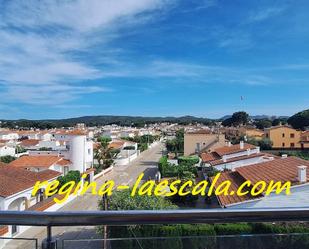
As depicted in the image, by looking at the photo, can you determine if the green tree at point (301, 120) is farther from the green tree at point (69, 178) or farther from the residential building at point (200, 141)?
the green tree at point (69, 178)

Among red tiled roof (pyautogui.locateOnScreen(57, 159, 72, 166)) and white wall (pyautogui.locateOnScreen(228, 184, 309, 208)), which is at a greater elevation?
white wall (pyautogui.locateOnScreen(228, 184, 309, 208))

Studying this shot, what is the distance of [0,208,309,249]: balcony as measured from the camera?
6.77 ft

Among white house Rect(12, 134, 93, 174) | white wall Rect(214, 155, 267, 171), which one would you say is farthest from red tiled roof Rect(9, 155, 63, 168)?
white wall Rect(214, 155, 267, 171)

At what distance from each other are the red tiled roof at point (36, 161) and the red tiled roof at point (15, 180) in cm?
814

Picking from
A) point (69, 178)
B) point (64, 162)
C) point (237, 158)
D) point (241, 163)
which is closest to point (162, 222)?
point (241, 163)

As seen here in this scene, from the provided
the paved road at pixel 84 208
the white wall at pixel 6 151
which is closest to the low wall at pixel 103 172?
the paved road at pixel 84 208

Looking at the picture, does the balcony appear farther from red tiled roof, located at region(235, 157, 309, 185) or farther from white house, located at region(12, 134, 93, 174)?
white house, located at region(12, 134, 93, 174)

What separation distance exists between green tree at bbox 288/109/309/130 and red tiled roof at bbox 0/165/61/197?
66.9m

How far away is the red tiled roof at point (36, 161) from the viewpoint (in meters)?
31.9

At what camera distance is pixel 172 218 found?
2.10 meters

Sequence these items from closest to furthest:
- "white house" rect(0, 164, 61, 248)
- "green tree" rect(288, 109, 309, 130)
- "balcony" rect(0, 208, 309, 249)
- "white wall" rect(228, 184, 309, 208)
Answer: "balcony" rect(0, 208, 309, 249), "white wall" rect(228, 184, 309, 208), "white house" rect(0, 164, 61, 248), "green tree" rect(288, 109, 309, 130)

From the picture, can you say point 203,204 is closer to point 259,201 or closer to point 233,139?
point 259,201

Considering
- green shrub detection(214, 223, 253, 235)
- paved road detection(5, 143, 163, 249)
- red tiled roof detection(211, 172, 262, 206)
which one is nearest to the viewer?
paved road detection(5, 143, 163, 249)

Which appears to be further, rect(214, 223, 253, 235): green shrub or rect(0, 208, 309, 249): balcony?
rect(214, 223, 253, 235): green shrub
